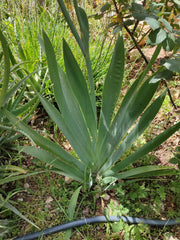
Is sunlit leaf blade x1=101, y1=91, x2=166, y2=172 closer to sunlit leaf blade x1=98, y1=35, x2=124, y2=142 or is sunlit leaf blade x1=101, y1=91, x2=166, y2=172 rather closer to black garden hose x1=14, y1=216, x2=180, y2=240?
sunlit leaf blade x1=98, y1=35, x2=124, y2=142

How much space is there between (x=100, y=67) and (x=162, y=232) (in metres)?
1.36

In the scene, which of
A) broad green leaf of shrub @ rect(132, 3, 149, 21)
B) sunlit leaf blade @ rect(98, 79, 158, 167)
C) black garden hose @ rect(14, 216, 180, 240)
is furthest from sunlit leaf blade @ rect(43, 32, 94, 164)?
broad green leaf of shrub @ rect(132, 3, 149, 21)

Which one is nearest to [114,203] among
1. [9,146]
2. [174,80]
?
[9,146]

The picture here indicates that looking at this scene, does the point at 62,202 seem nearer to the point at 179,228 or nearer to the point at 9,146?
the point at 9,146

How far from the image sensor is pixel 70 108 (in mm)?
1217

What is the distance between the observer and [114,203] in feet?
4.25

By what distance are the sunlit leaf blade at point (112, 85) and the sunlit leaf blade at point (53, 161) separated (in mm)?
222

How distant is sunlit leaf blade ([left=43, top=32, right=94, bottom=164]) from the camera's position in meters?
1.14

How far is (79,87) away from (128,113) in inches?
Result: 11.9

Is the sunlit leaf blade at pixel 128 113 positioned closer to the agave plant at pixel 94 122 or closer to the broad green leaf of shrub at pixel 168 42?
the agave plant at pixel 94 122

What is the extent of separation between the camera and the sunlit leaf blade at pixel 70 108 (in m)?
1.14

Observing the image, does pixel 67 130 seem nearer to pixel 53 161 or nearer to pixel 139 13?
pixel 53 161

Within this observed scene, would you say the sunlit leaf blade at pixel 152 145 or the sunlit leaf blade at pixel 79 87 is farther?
the sunlit leaf blade at pixel 79 87

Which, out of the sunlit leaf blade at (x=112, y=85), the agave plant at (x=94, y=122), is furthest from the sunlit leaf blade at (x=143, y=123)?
the sunlit leaf blade at (x=112, y=85)
